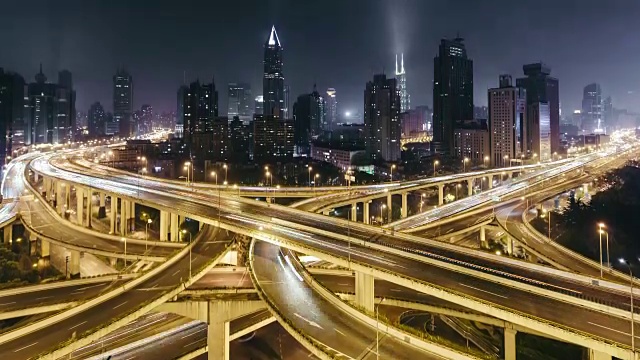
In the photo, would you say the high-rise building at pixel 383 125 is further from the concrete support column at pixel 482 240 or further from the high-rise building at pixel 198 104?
the concrete support column at pixel 482 240

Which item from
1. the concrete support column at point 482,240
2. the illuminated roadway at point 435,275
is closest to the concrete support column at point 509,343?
the illuminated roadway at point 435,275

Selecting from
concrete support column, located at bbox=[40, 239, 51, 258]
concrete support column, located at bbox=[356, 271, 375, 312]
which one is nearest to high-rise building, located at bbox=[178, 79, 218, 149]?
concrete support column, located at bbox=[40, 239, 51, 258]

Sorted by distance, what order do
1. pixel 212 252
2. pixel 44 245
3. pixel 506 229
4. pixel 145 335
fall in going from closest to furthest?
pixel 145 335 → pixel 212 252 → pixel 506 229 → pixel 44 245

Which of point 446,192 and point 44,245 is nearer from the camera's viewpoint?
point 44,245

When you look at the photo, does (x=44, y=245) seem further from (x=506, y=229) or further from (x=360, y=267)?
(x=506, y=229)

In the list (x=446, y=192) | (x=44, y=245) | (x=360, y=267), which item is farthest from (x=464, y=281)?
(x=446, y=192)

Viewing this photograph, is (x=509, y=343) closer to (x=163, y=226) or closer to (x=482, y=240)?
(x=482, y=240)
